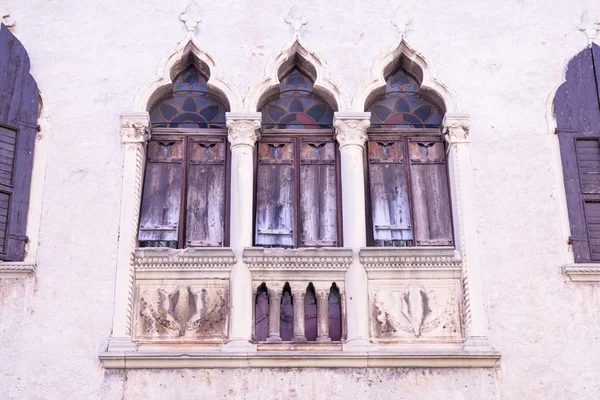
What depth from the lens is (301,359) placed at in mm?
9836

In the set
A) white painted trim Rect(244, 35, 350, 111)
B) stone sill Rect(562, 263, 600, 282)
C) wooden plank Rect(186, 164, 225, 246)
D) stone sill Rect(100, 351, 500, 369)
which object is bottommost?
stone sill Rect(100, 351, 500, 369)

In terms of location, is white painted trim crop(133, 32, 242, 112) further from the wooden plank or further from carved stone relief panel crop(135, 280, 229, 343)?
carved stone relief panel crop(135, 280, 229, 343)

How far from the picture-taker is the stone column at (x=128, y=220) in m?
10.0

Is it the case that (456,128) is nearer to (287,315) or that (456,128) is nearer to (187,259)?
(287,315)

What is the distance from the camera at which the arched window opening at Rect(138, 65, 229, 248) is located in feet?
35.2

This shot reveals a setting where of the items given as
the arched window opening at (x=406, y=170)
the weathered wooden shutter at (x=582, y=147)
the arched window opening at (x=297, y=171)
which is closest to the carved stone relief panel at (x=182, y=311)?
the arched window opening at (x=297, y=171)

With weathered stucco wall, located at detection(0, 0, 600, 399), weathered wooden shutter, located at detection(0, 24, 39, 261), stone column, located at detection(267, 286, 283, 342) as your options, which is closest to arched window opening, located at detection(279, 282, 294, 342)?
stone column, located at detection(267, 286, 283, 342)

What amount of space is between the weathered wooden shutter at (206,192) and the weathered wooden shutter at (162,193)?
0.14m

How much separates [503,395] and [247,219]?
3.25 m

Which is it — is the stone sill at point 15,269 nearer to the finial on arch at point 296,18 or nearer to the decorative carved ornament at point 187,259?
the decorative carved ornament at point 187,259

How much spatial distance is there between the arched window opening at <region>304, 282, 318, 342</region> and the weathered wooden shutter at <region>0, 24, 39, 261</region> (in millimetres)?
3052

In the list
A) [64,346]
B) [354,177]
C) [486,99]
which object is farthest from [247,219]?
[486,99]

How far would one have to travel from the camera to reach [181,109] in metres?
11.6

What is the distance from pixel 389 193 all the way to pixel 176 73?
9.51ft
